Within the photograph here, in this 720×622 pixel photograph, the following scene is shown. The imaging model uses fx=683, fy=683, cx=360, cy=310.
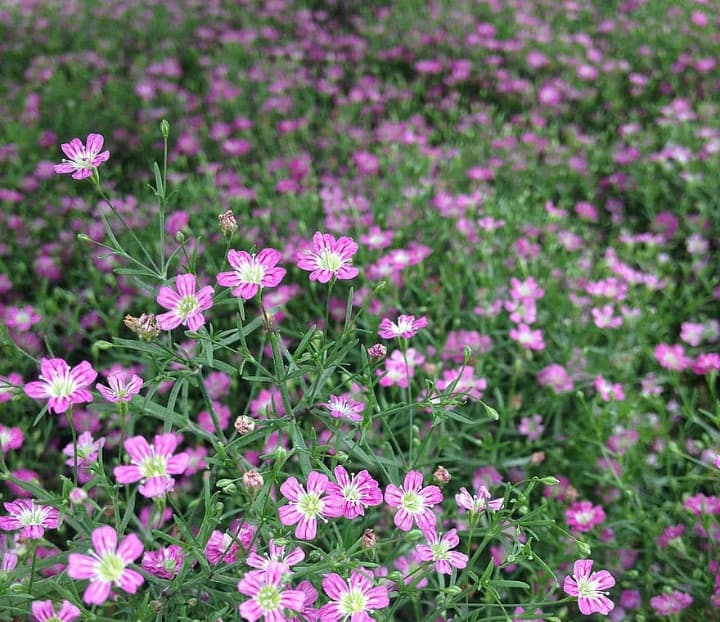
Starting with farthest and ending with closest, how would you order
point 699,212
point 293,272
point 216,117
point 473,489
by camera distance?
point 216,117 < point 699,212 < point 293,272 < point 473,489

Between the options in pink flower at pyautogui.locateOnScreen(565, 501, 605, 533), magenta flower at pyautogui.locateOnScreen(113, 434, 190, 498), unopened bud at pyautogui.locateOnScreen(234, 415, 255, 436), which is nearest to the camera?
magenta flower at pyautogui.locateOnScreen(113, 434, 190, 498)

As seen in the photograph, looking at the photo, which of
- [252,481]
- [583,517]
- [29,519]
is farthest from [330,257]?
[583,517]

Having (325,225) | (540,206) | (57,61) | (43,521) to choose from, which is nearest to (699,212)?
(540,206)

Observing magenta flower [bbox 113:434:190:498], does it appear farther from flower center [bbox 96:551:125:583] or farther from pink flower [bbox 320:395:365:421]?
pink flower [bbox 320:395:365:421]

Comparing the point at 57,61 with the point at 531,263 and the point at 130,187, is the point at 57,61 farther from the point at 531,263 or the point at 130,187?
the point at 531,263

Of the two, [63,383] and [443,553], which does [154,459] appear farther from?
[443,553]

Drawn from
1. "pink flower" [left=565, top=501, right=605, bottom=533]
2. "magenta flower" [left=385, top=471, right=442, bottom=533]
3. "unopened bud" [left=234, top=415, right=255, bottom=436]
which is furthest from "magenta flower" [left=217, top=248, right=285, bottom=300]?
"pink flower" [left=565, top=501, right=605, bottom=533]

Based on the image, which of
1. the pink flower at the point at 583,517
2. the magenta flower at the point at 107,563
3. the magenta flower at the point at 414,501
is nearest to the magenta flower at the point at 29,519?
the magenta flower at the point at 107,563
